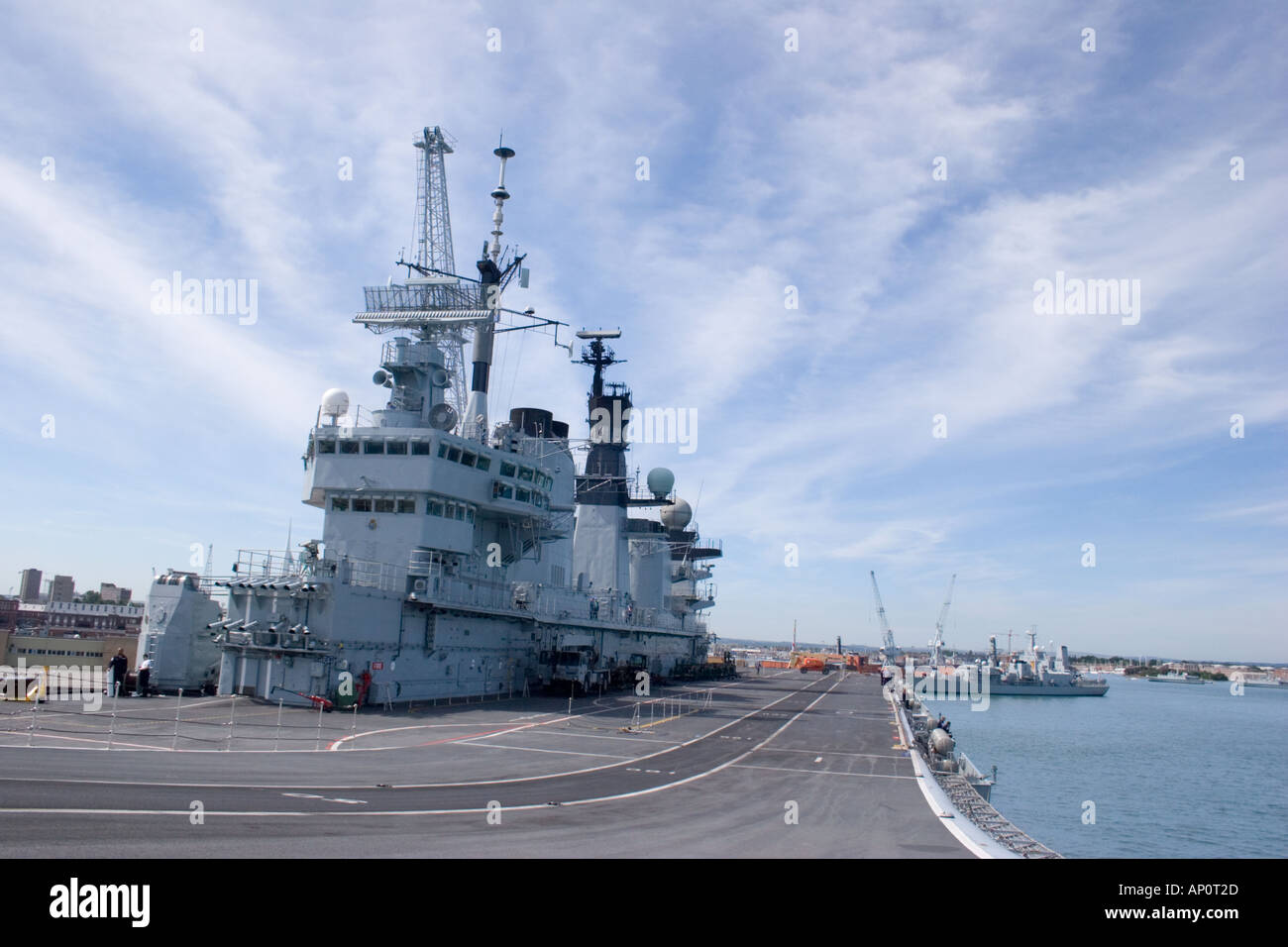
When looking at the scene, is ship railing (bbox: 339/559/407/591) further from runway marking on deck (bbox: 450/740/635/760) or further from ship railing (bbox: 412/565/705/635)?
runway marking on deck (bbox: 450/740/635/760)

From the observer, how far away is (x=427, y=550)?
33.6 metres

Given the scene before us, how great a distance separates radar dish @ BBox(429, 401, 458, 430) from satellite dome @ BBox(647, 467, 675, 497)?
37440 millimetres

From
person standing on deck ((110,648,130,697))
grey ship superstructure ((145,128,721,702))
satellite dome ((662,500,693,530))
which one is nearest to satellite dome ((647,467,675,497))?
satellite dome ((662,500,693,530))

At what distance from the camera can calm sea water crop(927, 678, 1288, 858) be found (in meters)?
30.6

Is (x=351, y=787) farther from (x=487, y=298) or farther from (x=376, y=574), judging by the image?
(x=487, y=298)

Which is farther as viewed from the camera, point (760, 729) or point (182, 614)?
point (760, 729)

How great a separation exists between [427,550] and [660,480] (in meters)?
39.8

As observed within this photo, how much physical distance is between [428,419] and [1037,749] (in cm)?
4676

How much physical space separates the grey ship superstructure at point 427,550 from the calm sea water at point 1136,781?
23764 mm

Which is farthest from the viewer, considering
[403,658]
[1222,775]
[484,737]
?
[1222,775]

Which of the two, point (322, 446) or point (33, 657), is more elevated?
point (322, 446)
